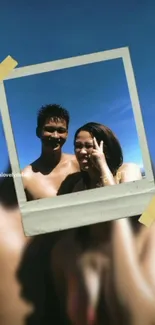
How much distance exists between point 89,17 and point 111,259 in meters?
0.52

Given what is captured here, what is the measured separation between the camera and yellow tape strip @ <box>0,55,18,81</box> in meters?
0.94

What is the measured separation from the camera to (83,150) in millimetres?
939

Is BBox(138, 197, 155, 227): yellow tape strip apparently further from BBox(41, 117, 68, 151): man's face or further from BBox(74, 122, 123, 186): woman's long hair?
BBox(41, 117, 68, 151): man's face

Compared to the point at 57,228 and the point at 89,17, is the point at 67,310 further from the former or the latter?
the point at 89,17

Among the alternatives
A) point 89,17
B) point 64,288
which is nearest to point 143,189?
point 64,288

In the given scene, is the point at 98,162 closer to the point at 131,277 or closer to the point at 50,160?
the point at 50,160

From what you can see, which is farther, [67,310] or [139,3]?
[139,3]

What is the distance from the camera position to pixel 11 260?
2.99 feet

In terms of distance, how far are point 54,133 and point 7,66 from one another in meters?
0.17

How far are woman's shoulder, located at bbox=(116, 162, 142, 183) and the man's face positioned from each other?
14 centimetres

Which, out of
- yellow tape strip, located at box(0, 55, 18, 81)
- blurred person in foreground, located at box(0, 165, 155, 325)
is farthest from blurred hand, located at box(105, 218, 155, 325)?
yellow tape strip, located at box(0, 55, 18, 81)

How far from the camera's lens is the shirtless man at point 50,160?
928 mm

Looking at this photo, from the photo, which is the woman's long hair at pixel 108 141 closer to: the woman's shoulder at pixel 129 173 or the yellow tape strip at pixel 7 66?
the woman's shoulder at pixel 129 173

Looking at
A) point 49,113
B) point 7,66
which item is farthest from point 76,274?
point 7,66
